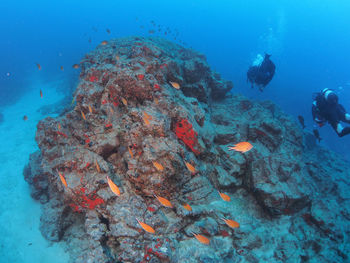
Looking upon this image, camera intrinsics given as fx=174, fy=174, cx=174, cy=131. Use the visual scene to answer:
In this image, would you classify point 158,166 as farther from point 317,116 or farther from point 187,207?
point 317,116

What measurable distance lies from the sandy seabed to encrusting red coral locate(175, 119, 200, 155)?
13.9 ft

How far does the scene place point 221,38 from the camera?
6800cm

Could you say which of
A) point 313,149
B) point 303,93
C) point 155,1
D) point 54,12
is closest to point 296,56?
point 303,93

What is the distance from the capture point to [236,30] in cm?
7906

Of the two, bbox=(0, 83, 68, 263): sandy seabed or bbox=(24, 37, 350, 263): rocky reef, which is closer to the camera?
bbox=(24, 37, 350, 263): rocky reef

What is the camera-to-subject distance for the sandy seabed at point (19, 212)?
15.2 feet

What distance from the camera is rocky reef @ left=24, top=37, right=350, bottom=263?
380 centimetres

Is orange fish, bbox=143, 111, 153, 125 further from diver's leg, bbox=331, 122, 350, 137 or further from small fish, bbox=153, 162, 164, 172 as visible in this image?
diver's leg, bbox=331, 122, 350, 137

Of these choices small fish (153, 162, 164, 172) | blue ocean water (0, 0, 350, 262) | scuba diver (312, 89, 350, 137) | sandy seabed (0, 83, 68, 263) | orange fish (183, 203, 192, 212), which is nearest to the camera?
small fish (153, 162, 164, 172)

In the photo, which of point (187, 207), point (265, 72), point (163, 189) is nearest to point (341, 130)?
point (265, 72)

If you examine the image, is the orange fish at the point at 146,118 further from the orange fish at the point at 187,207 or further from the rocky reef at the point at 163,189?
the orange fish at the point at 187,207

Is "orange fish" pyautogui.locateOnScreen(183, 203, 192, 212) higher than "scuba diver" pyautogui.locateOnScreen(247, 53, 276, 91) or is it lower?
lower

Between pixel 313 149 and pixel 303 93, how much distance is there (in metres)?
29.5

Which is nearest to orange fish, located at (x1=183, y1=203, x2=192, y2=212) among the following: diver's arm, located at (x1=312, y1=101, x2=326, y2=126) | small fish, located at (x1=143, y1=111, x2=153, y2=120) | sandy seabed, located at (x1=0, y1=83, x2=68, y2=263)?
small fish, located at (x1=143, y1=111, x2=153, y2=120)
